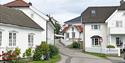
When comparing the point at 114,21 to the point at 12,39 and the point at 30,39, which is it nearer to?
the point at 30,39

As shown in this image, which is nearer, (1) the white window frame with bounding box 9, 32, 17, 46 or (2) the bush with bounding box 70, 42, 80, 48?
(1) the white window frame with bounding box 9, 32, 17, 46

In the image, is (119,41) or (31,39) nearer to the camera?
(31,39)

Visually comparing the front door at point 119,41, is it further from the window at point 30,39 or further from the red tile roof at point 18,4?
the window at point 30,39

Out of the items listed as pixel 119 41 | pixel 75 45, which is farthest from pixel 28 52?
pixel 75 45

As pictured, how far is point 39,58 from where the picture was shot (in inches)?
1268

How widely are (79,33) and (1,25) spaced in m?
51.8

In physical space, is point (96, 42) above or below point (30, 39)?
below

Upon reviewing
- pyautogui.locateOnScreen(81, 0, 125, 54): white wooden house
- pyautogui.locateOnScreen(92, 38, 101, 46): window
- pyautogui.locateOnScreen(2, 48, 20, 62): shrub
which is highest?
pyautogui.locateOnScreen(81, 0, 125, 54): white wooden house

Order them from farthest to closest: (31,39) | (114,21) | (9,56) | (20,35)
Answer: (114,21), (31,39), (20,35), (9,56)

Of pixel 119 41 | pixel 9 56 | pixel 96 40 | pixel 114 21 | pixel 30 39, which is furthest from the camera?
pixel 96 40

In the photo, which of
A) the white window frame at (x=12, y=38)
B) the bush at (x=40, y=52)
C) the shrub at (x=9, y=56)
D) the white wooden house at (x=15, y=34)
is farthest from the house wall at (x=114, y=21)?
the shrub at (x=9, y=56)

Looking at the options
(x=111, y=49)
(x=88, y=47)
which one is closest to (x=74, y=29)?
(x=88, y=47)

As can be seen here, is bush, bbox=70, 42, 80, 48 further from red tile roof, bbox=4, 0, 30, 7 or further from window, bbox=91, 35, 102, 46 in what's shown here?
red tile roof, bbox=4, 0, 30, 7

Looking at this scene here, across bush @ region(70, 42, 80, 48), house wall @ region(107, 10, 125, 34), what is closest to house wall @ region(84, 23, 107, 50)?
house wall @ region(107, 10, 125, 34)
